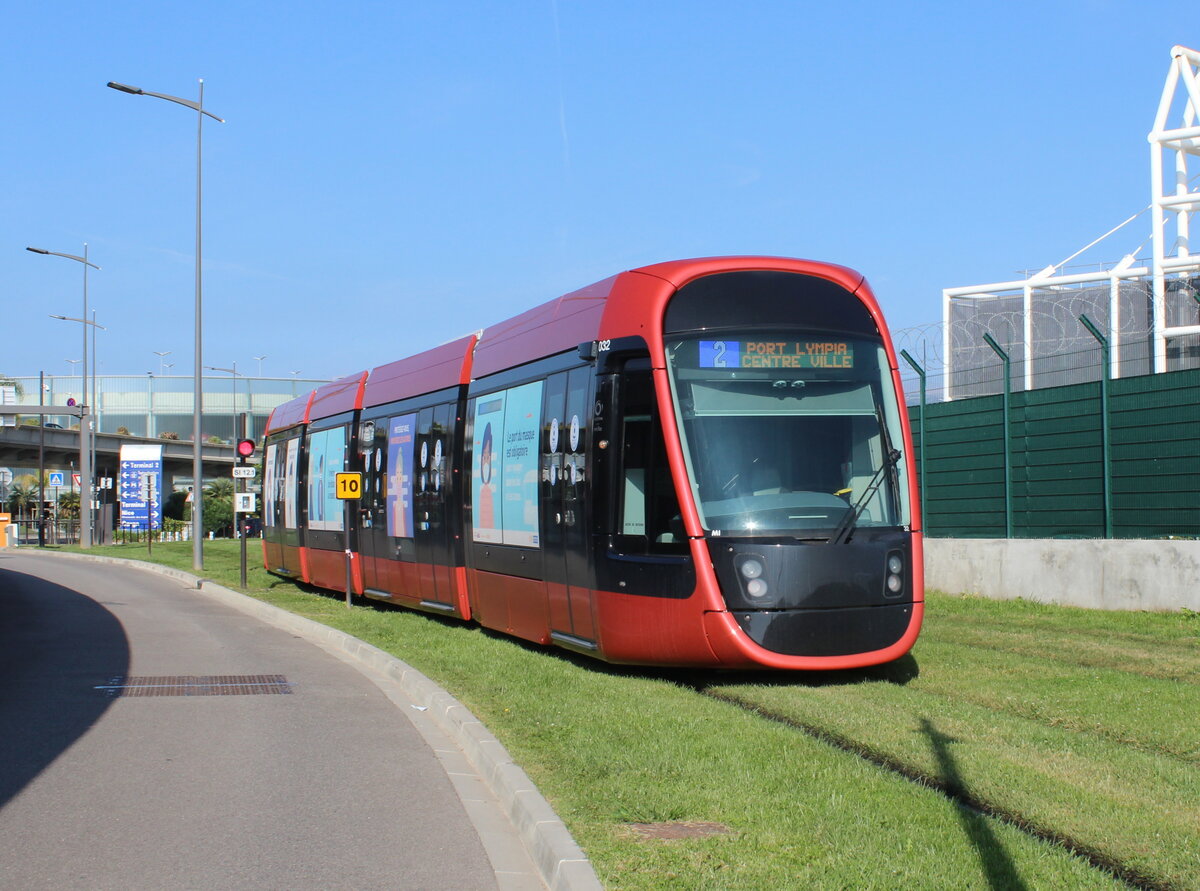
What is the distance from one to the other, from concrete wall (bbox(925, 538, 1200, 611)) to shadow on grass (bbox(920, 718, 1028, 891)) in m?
8.03

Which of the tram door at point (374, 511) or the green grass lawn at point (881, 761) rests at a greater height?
the tram door at point (374, 511)

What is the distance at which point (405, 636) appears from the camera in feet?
51.7

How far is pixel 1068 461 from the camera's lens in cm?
1758

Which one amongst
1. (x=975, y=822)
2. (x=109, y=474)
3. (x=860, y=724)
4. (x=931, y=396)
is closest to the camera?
(x=975, y=822)

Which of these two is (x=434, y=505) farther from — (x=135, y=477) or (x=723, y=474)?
(x=135, y=477)

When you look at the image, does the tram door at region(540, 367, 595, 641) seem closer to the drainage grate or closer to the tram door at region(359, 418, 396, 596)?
the drainage grate

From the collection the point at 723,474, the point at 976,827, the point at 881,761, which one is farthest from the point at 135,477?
the point at 976,827

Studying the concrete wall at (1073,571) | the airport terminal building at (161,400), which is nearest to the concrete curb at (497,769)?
the concrete wall at (1073,571)

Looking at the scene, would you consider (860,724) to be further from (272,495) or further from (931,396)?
(272,495)

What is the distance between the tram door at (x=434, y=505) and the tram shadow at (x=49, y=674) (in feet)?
12.3

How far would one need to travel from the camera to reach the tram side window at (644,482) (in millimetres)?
10672

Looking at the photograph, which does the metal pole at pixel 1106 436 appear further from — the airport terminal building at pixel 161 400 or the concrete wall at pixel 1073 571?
the airport terminal building at pixel 161 400

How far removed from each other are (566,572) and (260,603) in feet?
36.5

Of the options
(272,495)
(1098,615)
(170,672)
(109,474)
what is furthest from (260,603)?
(109,474)
